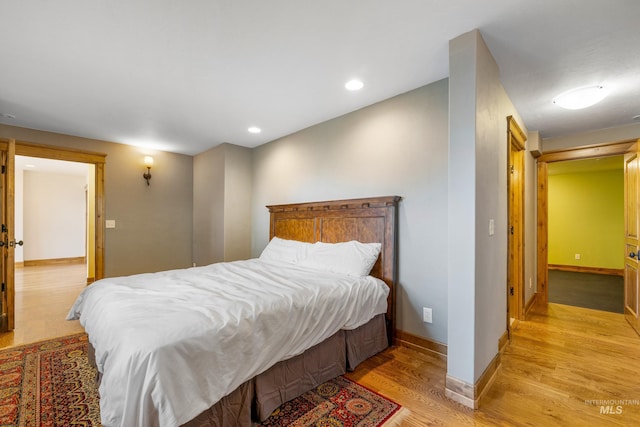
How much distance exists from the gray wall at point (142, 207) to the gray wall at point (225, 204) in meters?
0.43

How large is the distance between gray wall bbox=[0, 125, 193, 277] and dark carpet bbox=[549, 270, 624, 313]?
6240 millimetres

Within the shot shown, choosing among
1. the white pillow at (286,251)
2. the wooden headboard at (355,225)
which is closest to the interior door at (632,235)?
the wooden headboard at (355,225)

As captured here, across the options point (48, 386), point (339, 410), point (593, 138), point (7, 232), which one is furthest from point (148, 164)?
point (593, 138)

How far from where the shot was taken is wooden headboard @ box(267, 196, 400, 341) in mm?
2557

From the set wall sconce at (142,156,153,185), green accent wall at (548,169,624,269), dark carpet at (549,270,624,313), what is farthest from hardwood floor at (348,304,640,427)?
wall sconce at (142,156,153,185)

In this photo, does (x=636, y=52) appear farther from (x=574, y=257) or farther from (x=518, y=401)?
(x=574, y=257)

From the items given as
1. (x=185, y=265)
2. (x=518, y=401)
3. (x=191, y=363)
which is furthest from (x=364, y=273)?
(x=185, y=265)

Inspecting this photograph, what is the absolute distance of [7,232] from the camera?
2920 millimetres

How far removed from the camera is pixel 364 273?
2479 mm

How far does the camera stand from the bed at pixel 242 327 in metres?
1.16

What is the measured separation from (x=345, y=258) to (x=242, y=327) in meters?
1.36

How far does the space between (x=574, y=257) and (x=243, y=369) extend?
8078 mm

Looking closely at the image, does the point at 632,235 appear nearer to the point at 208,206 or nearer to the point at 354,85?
the point at 354,85

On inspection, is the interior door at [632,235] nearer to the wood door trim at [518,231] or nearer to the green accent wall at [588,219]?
the wood door trim at [518,231]
